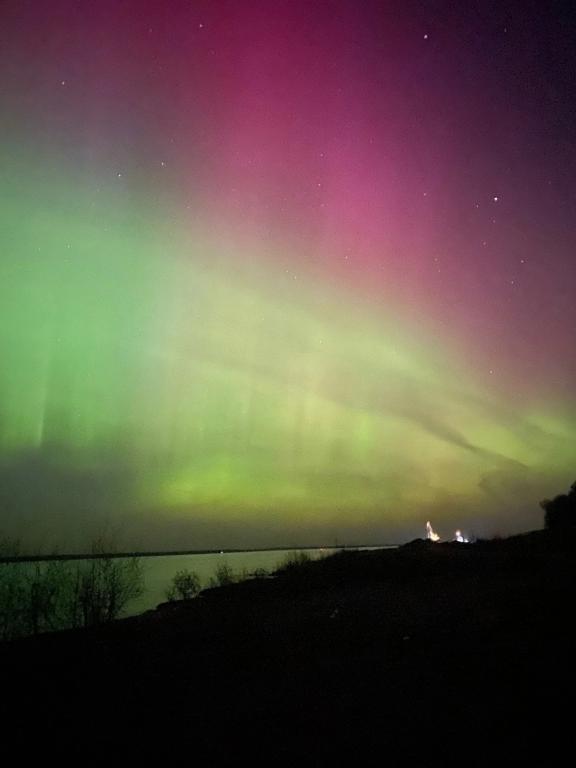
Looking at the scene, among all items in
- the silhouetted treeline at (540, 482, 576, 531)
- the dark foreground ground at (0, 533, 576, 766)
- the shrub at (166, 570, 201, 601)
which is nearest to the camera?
the dark foreground ground at (0, 533, 576, 766)

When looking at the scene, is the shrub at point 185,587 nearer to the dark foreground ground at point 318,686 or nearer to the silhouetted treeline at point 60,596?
the silhouetted treeline at point 60,596

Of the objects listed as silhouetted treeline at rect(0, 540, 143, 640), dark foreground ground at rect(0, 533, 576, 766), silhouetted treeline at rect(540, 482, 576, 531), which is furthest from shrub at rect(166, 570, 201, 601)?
silhouetted treeline at rect(540, 482, 576, 531)

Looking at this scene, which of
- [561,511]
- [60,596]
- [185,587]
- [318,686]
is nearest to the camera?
[318,686]

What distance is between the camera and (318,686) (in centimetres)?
1360

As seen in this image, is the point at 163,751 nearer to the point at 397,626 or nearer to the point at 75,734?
the point at 75,734

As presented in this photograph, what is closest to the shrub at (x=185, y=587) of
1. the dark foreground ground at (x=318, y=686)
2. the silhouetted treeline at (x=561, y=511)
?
the dark foreground ground at (x=318, y=686)

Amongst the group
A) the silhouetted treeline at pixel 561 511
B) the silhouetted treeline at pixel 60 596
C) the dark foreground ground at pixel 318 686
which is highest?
the silhouetted treeline at pixel 561 511

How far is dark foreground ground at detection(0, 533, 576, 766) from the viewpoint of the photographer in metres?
9.71

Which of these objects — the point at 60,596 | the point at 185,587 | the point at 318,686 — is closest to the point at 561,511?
the point at 185,587

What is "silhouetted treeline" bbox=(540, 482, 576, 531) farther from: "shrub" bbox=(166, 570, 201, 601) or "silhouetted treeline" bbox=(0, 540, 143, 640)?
"silhouetted treeline" bbox=(0, 540, 143, 640)

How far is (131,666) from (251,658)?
303 cm

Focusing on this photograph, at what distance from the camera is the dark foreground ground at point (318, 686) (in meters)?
9.71

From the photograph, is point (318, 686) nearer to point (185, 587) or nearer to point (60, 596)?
point (60, 596)

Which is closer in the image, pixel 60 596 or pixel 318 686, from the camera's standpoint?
pixel 318 686
